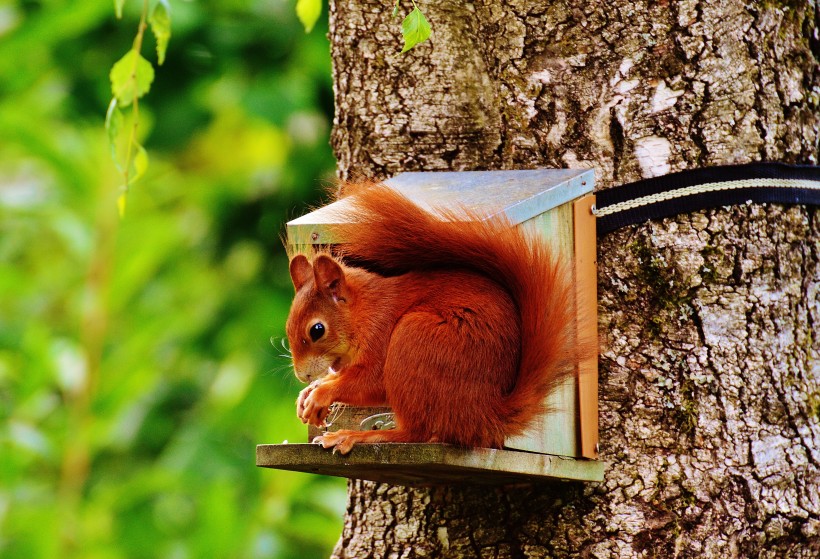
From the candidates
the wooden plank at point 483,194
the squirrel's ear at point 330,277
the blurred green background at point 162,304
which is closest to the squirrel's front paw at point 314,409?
the squirrel's ear at point 330,277

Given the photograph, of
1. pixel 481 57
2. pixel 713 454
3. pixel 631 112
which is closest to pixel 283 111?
pixel 481 57

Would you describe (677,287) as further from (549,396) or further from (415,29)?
(415,29)

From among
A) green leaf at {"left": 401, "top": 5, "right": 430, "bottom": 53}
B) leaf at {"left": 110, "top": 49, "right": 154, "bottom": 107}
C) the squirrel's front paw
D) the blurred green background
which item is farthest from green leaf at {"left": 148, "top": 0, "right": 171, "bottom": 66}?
the blurred green background

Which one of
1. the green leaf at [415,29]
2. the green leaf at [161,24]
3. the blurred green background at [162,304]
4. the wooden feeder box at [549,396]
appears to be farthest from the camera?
the blurred green background at [162,304]

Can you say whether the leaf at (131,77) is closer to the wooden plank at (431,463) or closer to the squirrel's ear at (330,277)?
the squirrel's ear at (330,277)

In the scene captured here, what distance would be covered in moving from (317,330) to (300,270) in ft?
0.43

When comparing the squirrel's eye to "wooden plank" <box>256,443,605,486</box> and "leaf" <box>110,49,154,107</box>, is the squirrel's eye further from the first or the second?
"leaf" <box>110,49,154,107</box>

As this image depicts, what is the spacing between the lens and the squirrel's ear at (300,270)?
6.17ft

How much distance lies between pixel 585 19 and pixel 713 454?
80 centimetres

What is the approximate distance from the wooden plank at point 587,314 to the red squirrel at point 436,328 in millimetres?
65

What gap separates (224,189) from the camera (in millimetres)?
4223

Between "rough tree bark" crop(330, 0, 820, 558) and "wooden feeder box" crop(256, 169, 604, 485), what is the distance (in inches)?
2.7

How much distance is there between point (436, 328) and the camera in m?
1.72

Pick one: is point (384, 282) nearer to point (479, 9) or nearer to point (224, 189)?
point (479, 9)
